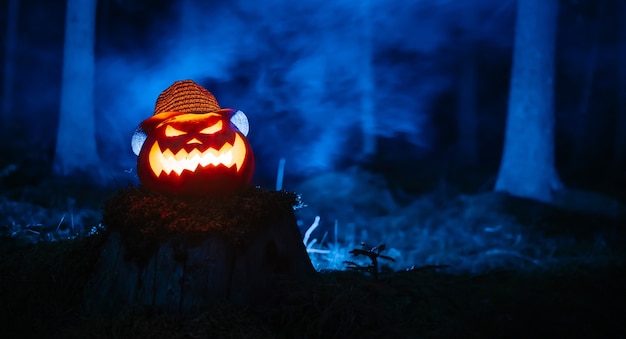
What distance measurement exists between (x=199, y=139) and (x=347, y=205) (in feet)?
20.5

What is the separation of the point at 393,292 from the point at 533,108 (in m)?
7.31

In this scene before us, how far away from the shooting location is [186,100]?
374 centimetres

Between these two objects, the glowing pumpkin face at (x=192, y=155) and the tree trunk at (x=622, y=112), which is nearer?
the glowing pumpkin face at (x=192, y=155)

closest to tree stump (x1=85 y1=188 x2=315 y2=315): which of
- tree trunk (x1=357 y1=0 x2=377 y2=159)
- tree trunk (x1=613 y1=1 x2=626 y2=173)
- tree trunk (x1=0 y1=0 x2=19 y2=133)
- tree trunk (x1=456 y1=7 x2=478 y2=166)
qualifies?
tree trunk (x1=357 y1=0 x2=377 y2=159)

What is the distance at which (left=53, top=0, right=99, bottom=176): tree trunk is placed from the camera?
886 centimetres

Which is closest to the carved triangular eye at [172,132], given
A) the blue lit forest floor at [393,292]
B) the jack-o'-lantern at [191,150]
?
the jack-o'-lantern at [191,150]

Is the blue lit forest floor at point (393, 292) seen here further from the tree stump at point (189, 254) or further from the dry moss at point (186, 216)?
the dry moss at point (186, 216)

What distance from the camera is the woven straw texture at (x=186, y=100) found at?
3.73m

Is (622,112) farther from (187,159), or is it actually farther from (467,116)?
(187,159)

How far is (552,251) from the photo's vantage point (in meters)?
5.93

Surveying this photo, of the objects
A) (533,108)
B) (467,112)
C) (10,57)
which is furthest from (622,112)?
(10,57)

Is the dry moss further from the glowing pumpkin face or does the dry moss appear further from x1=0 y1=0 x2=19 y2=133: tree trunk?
x1=0 y1=0 x2=19 y2=133: tree trunk

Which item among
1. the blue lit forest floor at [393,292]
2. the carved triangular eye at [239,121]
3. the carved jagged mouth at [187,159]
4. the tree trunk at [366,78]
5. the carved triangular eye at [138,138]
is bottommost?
the blue lit forest floor at [393,292]

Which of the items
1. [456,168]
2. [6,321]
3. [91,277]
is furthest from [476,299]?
[456,168]
